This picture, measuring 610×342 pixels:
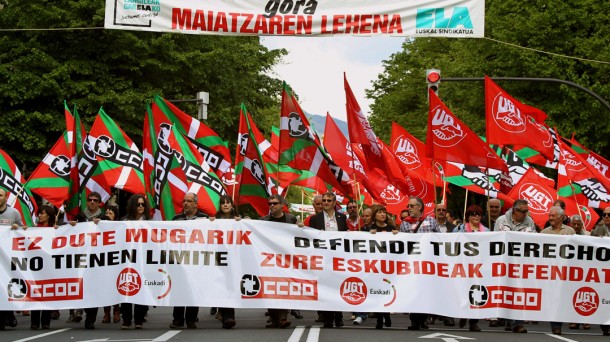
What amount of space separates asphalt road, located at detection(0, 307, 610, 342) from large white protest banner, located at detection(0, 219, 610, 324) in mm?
343

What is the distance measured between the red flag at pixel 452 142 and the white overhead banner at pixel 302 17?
4545 millimetres

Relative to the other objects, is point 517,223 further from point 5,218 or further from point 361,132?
point 5,218

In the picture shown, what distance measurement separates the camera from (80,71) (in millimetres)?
37906

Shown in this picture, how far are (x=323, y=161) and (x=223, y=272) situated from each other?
290cm

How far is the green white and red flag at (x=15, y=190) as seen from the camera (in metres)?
19.8

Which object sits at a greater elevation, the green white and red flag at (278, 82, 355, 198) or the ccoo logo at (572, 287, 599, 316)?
the green white and red flag at (278, 82, 355, 198)

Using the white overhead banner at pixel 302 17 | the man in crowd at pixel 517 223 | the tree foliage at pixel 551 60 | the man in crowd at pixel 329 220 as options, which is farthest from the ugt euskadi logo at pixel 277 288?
the tree foliage at pixel 551 60

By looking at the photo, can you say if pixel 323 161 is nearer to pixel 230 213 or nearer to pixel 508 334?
pixel 230 213

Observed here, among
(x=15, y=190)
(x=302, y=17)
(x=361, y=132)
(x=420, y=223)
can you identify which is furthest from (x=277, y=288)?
(x=15, y=190)

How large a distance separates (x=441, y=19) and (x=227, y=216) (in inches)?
168

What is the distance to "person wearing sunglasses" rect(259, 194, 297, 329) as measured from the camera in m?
15.7

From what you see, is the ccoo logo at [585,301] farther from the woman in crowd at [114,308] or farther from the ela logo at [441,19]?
the woman in crowd at [114,308]

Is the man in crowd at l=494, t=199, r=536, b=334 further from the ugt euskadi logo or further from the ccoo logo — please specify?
the ugt euskadi logo

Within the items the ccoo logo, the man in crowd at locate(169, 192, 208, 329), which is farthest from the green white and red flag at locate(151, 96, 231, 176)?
the ccoo logo
